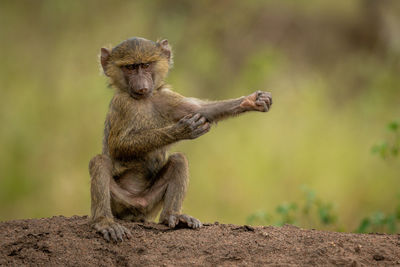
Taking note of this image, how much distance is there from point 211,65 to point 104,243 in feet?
22.2

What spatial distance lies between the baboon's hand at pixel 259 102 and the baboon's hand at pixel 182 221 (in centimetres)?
114

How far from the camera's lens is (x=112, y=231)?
5.31 m

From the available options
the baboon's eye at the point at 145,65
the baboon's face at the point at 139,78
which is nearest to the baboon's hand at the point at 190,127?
the baboon's face at the point at 139,78

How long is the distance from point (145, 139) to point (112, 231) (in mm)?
957

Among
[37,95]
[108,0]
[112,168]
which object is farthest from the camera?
[108,0]

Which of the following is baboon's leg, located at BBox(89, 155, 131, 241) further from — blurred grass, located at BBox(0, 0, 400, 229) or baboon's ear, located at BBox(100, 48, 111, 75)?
blurred grass, located at BBox(0, 0, 400, 229)

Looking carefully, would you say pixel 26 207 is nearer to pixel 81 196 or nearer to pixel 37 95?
pixel 81 196

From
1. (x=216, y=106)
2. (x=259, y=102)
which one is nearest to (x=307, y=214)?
(x=216, y=106)

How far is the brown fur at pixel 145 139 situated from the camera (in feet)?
18.6

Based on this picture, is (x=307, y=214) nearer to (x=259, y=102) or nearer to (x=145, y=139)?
(x=259, y=102)

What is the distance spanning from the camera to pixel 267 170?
9.50 meters

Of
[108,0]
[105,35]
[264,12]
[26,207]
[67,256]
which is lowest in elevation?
[67,256]

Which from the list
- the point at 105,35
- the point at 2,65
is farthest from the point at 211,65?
the point at 2,65

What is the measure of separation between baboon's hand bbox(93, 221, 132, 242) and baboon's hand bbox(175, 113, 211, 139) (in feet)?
3.23
